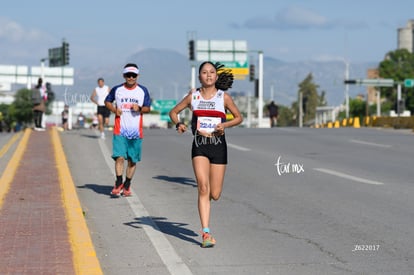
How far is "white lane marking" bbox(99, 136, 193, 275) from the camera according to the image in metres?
8.04

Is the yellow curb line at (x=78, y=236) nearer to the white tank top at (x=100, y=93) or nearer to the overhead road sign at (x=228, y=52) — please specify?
the white tank top at (x=100, y=93)

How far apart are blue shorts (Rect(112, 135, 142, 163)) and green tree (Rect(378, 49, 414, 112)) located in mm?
105304

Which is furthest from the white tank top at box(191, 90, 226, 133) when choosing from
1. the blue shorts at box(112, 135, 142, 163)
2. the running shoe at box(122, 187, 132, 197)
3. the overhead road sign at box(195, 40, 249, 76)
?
the overhead road sign at box(195, 40, 249, 76)

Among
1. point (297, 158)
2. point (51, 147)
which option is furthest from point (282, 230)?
point (51, 147)

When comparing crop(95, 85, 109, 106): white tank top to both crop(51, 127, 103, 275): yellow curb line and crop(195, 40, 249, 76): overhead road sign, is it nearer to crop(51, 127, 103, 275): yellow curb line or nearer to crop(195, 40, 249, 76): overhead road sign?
crop(51, 127, 103, 275): yellow curb line

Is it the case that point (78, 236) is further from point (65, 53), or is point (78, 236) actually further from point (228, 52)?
point (228, 52)

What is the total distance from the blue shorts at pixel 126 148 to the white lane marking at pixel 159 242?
61 cm

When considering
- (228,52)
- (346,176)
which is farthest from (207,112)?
(228,52)

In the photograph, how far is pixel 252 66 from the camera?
74.8 m

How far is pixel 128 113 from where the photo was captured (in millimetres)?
13078

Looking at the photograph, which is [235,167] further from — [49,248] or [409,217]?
[49,248]

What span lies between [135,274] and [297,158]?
13.6m

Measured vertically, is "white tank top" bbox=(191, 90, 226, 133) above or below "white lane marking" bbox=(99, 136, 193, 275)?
above

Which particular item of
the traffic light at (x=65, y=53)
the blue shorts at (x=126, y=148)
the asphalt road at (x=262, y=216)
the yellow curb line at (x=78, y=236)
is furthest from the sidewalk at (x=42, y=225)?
the traffic light at (x=65, y=53)
